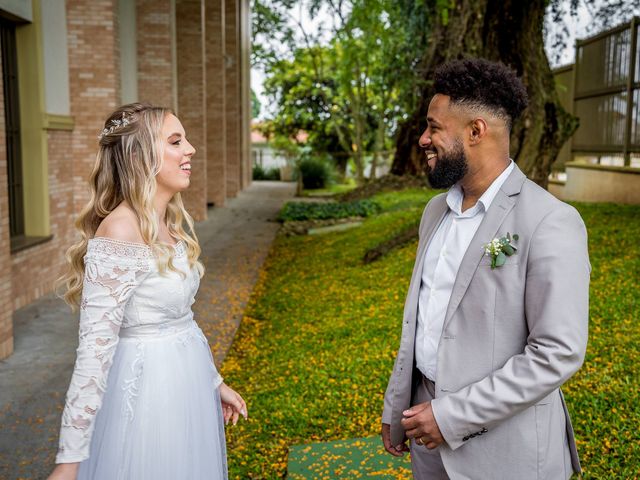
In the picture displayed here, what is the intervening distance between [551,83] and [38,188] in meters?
7.38

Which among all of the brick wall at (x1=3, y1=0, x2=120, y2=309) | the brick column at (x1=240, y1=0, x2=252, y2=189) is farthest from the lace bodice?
the brick column at (x1=240, y1=0, x2=252, y2=189)

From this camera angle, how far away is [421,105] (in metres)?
13.1

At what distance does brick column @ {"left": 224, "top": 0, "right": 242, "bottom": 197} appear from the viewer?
26016 mm

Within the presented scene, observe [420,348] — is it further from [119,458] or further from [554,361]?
[119,458]

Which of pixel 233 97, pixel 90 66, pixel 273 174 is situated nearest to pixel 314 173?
pixel 233 97

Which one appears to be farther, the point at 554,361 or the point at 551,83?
the point at 551,83

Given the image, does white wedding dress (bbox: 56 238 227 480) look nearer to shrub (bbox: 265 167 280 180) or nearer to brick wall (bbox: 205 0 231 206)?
brick wall (bbox: 205 0 231 206)

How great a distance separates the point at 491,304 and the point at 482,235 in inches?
9.1

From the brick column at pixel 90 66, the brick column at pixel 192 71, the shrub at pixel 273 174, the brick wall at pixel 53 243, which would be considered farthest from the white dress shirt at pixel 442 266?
the shrub at pixel 273 174

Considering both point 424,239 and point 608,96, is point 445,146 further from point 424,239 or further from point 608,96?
point 608,96

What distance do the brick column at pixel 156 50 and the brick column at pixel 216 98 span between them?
22.8 ft

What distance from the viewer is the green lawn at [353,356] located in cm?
466

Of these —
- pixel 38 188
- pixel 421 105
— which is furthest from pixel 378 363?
pixel 421 105

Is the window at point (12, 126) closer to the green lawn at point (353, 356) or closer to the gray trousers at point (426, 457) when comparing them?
the green lawn at point (353, 356)
